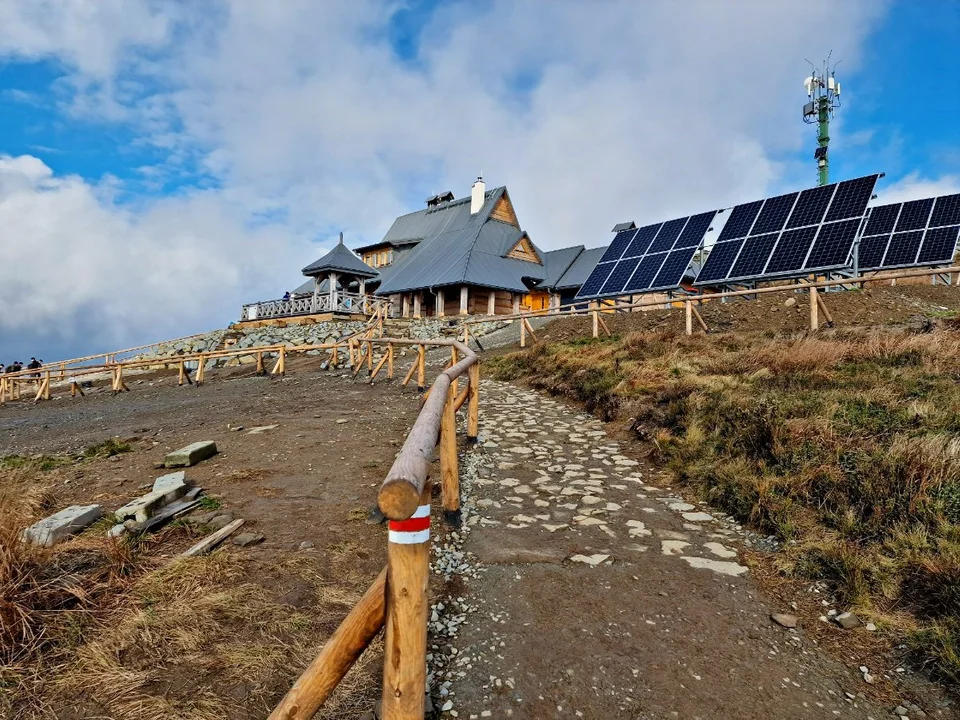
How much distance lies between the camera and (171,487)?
547cm

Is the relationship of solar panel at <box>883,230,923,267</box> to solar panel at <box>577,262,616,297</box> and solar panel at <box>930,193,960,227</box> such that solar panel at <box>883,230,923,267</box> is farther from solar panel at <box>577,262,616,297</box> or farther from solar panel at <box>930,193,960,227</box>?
solar panel at <box>577,262,616,297</box>

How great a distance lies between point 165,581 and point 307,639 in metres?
1.37

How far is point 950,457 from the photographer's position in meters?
4.32

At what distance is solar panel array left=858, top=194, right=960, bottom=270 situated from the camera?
1691 centimetres

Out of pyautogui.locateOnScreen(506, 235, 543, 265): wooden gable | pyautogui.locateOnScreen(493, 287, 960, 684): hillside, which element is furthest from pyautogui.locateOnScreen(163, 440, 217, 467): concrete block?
pyautogui.locateOnScreen(506, 235, 543, 265): wooden gable

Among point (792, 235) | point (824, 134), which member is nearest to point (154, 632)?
point (792, 235)

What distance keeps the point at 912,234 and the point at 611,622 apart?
21932 mm

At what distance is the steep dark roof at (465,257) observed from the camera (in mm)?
33000

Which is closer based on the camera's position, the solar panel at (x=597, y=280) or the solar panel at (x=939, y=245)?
the solar panel at (x=939, y=245)

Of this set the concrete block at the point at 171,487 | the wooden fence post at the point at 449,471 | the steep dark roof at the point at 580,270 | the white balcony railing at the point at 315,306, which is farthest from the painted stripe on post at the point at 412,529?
the steep dark roof at the point at 580,270

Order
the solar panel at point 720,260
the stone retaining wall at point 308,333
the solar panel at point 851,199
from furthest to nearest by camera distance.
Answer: the stone retaining wall at point 308,333
the solar panel at point 720,260
the solar panel at point 851,199

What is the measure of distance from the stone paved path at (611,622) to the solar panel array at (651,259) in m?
15.1

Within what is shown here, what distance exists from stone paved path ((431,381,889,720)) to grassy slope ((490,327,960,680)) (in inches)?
21.4

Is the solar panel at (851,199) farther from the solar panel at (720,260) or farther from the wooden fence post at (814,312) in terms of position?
the wooden fence post at (814,312)
